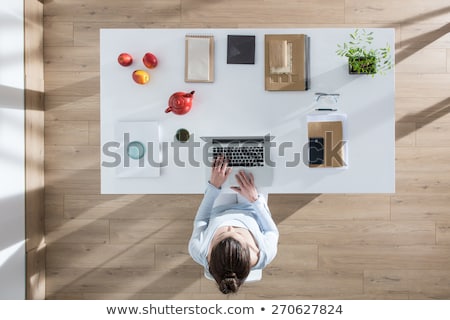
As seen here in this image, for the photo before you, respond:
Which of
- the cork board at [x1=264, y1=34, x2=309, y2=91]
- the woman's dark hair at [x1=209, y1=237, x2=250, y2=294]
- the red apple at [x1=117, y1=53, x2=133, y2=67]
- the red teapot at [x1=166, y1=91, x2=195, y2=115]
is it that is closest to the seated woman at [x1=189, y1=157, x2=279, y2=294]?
the woman's dark hair at [x1=209, y1=237, x2=250, y2=294]

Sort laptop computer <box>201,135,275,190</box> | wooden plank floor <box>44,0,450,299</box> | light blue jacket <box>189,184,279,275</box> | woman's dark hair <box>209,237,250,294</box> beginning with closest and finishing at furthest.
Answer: woman's dark hair <box>209,237,250,294</box>, light blue jacket <box>189,184,279,275</box>, laptop computer <box>201,135,275,190</box>, wooden plank floor <box>44,0,450,299</box>

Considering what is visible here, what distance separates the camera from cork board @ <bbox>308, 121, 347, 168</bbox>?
1.71 meters

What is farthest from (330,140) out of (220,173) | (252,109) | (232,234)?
(232,234)

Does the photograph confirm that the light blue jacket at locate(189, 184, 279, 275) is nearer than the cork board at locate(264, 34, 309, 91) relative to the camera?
Yes

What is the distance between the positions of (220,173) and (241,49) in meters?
0.56

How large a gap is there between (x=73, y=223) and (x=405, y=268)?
2.07 metres

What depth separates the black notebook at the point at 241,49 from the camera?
171 cm

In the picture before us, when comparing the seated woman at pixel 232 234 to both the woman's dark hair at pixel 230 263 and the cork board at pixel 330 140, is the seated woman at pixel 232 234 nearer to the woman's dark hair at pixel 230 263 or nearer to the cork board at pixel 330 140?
the woman's dark hair at pixel 230 263

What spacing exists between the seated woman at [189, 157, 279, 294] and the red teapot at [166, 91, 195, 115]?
27cm

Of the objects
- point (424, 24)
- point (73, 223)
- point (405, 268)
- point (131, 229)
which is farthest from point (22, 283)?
point (424, 24)

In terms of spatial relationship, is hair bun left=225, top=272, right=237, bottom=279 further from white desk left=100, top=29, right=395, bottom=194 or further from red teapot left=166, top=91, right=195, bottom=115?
red teapot left=166, top=91, right=195, bottom=115

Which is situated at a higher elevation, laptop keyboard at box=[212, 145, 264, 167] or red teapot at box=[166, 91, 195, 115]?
red teapot at box=[166, 91, 195, 115]

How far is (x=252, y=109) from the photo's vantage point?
5.68 ft

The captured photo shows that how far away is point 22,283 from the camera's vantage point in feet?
7.22
